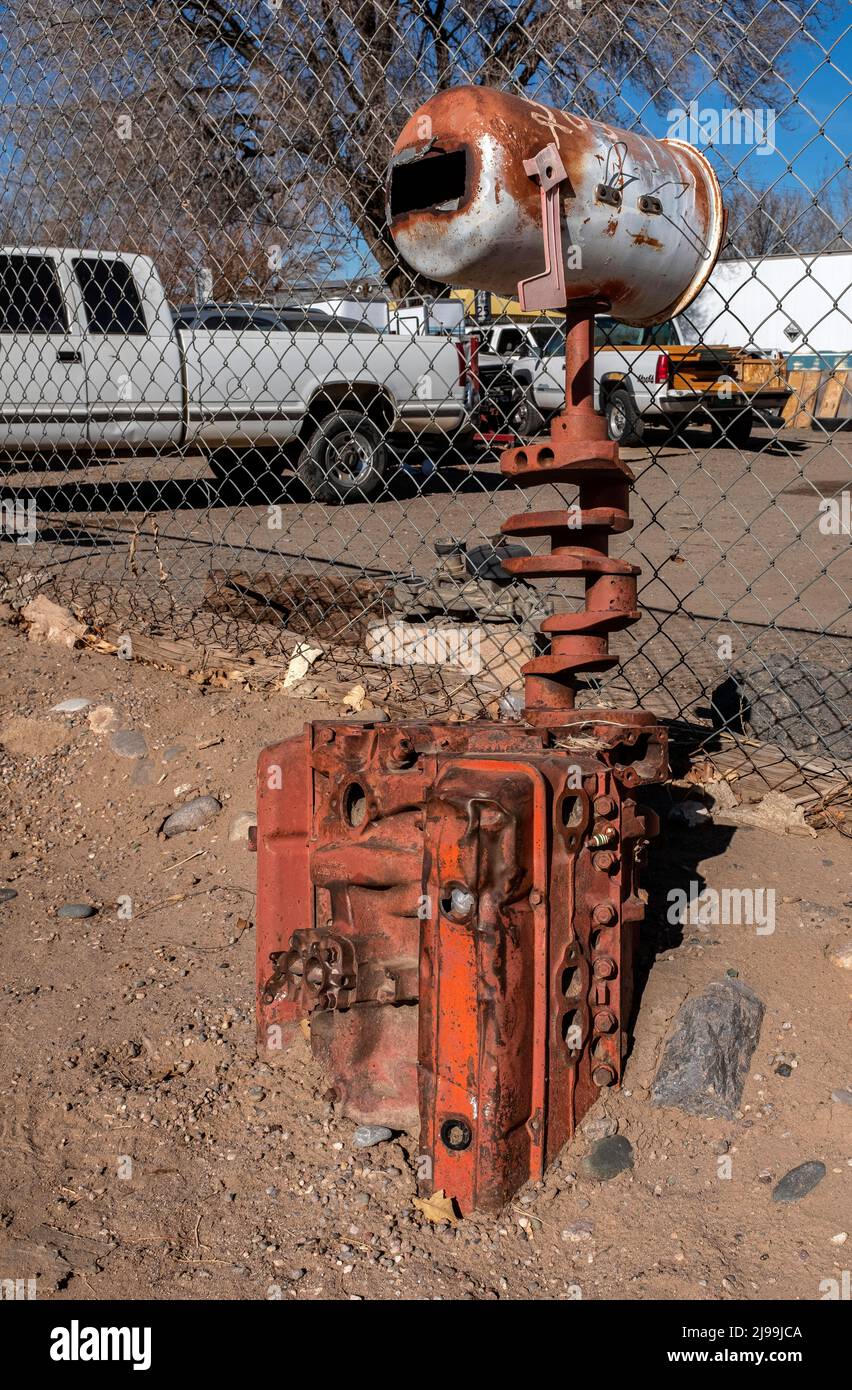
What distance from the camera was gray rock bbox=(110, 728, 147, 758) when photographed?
3.65 m

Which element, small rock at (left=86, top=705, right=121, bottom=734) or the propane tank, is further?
small rock at (left=86, top=705, right=121, bottom=734)

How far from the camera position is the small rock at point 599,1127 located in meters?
2.00

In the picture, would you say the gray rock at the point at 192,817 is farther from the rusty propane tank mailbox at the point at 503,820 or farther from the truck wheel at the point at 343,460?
the truck wheel at the point at 343,460

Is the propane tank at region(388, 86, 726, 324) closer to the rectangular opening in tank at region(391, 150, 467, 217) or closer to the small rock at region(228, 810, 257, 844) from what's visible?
the rectangular opening in tank at region(391, 150, 467, 217)

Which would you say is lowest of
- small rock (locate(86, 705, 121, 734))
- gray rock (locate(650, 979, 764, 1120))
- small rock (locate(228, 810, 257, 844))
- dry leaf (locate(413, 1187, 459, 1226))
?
dry leaf (locate(413, 1187, 459, 1226))

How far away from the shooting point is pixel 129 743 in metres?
3.69

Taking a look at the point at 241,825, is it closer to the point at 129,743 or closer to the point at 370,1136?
the point at 129,743

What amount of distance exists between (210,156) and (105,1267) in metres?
3.70

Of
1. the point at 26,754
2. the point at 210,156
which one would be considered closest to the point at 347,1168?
the point at 26,754

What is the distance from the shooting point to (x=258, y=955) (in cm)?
235

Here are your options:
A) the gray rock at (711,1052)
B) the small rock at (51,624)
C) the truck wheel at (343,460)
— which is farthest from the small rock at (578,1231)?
the truck wheel at (343,460)

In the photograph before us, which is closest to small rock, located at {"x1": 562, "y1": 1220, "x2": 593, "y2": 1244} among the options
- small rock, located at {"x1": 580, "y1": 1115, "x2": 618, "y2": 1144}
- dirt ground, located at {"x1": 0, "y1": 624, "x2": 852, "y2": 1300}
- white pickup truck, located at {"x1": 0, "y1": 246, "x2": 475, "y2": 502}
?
dirt ground, located at {"x1": 0, "y1": 624, "x2": 852, "y2": 1300}

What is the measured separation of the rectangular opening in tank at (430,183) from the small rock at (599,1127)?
5.28ft

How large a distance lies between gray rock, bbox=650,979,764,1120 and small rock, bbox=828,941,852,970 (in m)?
0.21
